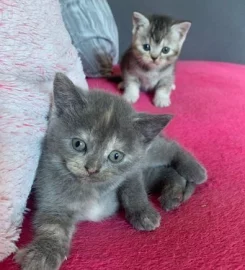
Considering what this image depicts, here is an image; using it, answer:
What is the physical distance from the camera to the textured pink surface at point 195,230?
0.77m

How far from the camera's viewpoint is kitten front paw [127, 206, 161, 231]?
0.88m

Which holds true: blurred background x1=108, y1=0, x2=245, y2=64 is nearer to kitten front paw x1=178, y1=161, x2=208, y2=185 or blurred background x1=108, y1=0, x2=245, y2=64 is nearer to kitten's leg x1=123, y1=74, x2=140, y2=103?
kitten's leg x1=123, y1=74, x2=140, y2=103

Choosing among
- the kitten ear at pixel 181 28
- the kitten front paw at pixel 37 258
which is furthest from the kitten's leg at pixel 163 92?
the kitten front paw at pixel 37 258

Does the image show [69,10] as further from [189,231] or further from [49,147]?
[189,231]

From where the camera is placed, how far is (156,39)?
1.94m

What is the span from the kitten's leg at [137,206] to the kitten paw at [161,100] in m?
0.75

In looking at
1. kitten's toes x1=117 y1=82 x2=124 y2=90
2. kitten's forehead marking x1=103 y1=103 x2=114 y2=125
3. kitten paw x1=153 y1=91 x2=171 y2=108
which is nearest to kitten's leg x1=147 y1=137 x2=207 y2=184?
kitten's forehead marking x1=103 y1=103 x2=114 y2=125

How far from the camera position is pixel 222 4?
91.9 inches

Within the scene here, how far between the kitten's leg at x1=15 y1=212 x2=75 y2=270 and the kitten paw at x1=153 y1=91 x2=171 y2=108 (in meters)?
0.90

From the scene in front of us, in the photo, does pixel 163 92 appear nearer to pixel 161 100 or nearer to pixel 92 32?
pixel 161 100

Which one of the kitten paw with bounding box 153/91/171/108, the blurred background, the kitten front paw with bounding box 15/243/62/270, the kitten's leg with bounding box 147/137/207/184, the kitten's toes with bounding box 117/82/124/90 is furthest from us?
the blurred background

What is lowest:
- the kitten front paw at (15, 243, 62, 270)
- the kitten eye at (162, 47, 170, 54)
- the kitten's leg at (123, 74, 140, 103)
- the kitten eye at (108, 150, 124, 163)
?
the kitten's leg at (123, 74, 140, 103)

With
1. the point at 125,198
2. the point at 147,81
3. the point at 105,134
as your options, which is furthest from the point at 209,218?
the point at 147,81

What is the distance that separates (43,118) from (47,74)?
0.12m
